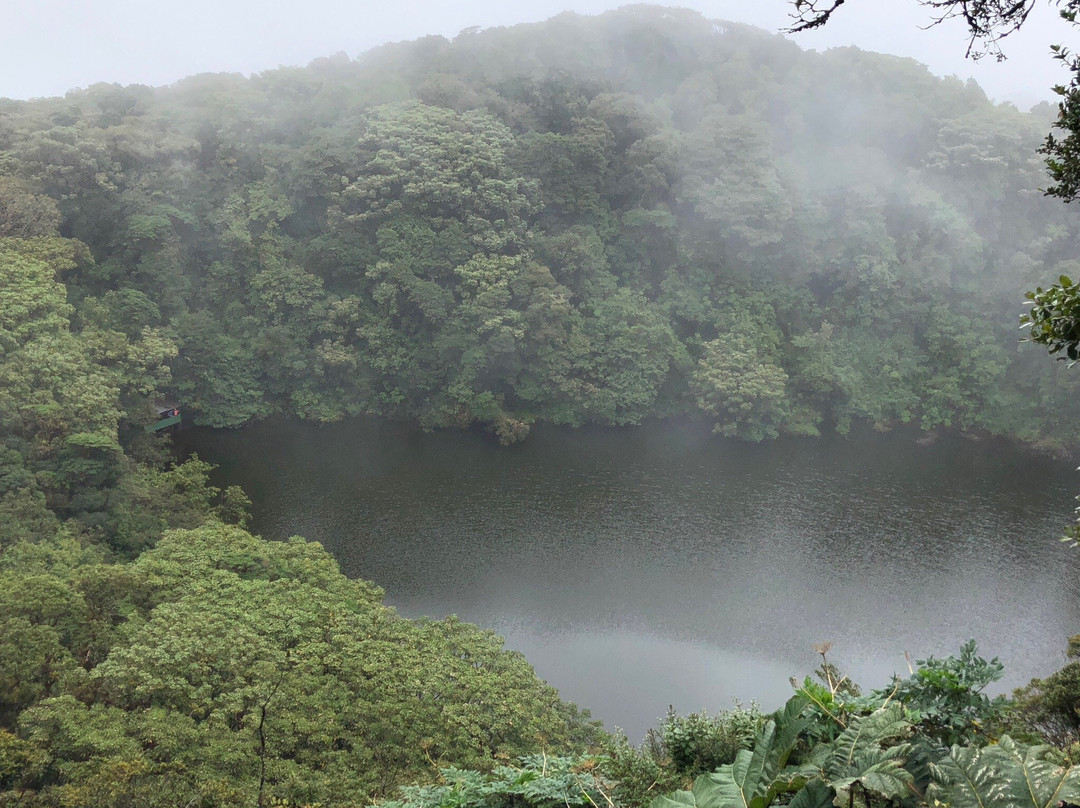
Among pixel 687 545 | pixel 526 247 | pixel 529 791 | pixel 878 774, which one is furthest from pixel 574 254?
pixel 878 774

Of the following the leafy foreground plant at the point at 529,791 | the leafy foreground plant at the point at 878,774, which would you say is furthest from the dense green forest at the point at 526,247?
the leafy foreground plant at the point at 878,774

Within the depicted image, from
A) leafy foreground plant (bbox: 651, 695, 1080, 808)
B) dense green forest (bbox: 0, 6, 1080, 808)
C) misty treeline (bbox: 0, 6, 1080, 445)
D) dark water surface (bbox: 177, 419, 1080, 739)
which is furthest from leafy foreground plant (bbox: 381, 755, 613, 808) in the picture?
misty treeline (bbox: 0, 6, 1080, 445)

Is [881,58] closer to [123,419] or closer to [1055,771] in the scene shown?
[123,419]

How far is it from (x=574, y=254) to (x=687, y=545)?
12.7 meters

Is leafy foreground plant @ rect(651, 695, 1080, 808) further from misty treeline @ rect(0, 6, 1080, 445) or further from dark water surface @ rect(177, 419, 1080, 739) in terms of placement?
misty treeline @ rect(0, 6, 1080, 445)

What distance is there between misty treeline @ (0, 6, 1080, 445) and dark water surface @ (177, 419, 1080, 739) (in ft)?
7.36

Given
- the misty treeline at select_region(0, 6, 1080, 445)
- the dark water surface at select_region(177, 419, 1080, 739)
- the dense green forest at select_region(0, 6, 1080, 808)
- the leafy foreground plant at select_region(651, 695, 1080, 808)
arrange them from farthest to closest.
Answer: the misty treeline at select_region(0, 6, 1080, 445) < the dense green forest at select_region(0, 6, 1080, 808) < the dark water surface at select_region(177, 419, 1080, 739) < the leafy foreground plant at select_region(651, 695, 1080, 808)

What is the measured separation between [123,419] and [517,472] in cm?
1054

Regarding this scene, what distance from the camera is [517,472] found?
73.2 ft

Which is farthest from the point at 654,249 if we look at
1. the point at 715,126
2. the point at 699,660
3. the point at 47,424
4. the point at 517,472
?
the point at 47,424

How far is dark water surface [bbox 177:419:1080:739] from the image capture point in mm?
14258

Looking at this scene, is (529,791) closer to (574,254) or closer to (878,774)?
(878,774)

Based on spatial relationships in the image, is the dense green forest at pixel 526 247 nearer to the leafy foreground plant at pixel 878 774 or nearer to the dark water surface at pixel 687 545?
the dark water surface at pixel 687 545

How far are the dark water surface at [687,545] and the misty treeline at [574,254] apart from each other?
224cm
